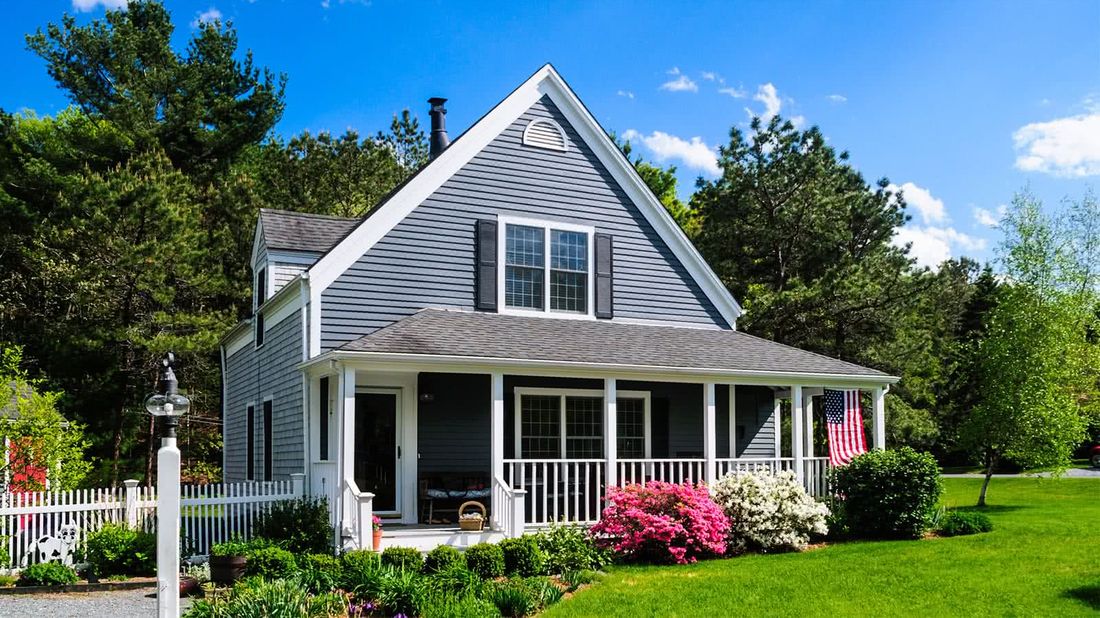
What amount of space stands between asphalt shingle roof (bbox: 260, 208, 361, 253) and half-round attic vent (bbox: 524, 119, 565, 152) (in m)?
3.59

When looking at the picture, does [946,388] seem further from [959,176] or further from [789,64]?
[789,64]

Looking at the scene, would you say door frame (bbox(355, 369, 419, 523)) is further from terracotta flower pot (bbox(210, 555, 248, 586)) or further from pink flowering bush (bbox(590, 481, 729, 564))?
terracotta flower pot (bbox(210, 555, 248, 586))

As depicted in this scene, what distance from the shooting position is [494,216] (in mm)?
16938

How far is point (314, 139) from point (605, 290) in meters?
23.7

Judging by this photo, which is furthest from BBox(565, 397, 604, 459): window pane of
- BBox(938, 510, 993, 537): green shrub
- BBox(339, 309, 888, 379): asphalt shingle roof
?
BBox(938, 510, 993, 537): green shrub

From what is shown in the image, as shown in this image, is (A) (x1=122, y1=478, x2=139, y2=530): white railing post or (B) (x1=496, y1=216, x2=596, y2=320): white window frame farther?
(B) (x1=496, y1=216, x2=596, y2=320): white window frame

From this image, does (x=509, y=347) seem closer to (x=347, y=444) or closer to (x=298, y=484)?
(x=347, y=444)

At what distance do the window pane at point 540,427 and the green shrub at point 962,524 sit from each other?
6.56m

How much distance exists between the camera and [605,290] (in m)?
17.7

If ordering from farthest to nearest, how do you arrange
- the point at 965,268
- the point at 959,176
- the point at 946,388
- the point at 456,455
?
the point at 965,268 < the point at 946,388 < the point at 959,176 < the point at 456,455

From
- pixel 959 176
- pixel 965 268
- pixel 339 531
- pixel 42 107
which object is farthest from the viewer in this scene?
pixel 965 268

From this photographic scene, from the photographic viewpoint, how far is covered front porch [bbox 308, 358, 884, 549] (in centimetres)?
1366

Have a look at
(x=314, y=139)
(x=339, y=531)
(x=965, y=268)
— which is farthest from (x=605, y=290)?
(x=965, y=268)

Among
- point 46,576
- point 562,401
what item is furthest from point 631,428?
point 46,576
